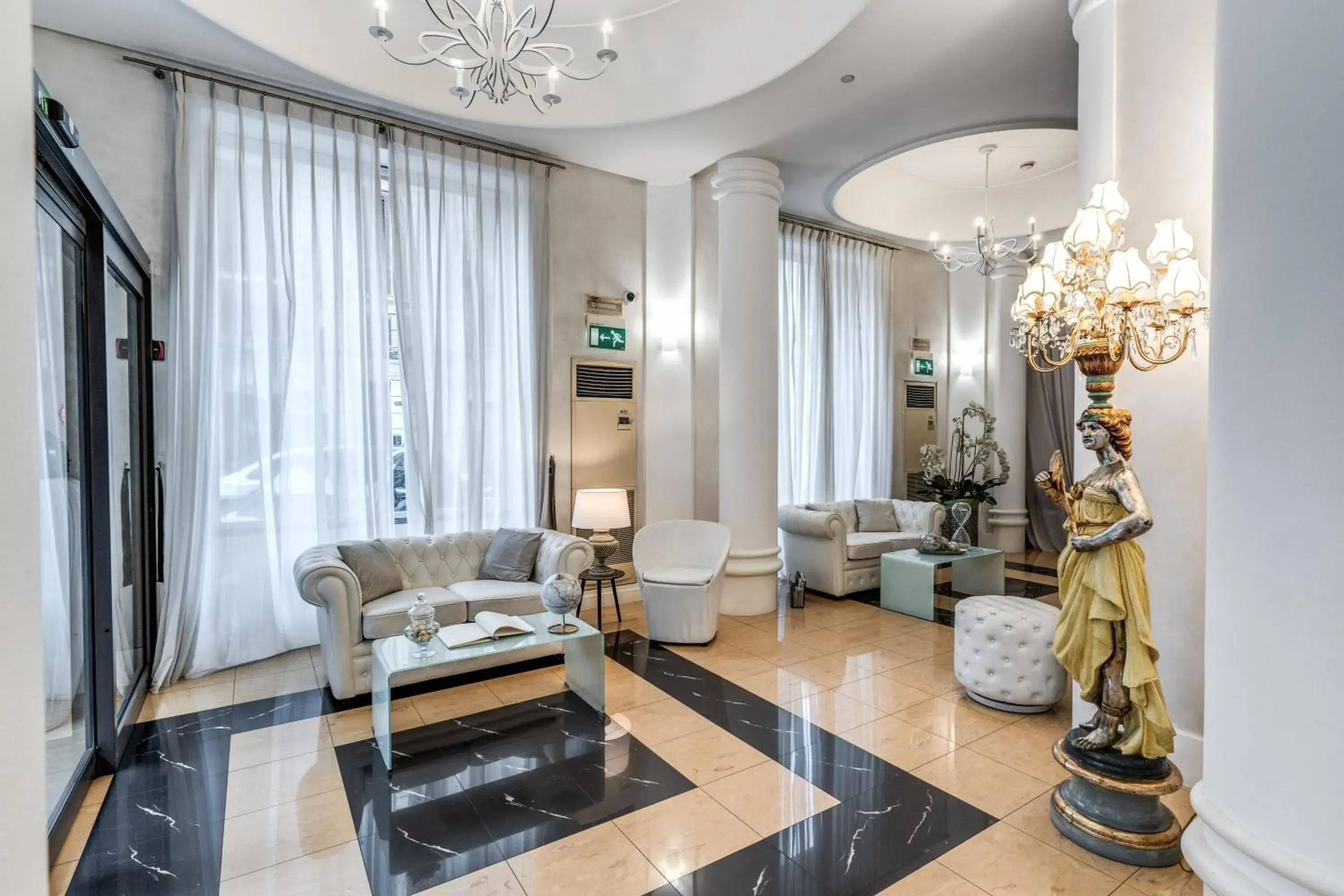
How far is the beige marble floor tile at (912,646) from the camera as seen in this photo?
15.0 feet

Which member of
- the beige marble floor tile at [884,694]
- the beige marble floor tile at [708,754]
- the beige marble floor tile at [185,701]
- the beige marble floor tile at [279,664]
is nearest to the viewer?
the beige marble floor tile at [708,754]

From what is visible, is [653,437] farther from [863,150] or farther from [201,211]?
[201,211]

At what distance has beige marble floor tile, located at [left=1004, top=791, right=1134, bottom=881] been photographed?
2.32m

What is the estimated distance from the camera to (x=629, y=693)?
389 centimetres

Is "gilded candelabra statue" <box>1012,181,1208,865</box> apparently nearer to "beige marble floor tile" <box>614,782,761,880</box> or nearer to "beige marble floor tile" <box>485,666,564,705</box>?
"beige marble floor tile" <box>614,782,761,880</box>

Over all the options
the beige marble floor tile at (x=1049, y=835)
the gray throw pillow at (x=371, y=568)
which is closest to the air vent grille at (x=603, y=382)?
the gray throw pillow at (x=371, y=568)

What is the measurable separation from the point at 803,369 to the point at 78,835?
638 cm

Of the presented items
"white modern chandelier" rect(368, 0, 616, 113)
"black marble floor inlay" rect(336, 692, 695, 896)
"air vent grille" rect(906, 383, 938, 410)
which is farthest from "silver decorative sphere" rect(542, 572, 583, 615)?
"air vent grille" rect(906, 383, 938, 410)

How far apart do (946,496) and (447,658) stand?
599 cm

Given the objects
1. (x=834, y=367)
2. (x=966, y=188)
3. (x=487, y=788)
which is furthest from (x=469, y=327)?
(x=966, y=188)

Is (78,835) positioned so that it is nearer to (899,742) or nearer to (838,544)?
(899,742)

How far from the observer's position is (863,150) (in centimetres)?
541

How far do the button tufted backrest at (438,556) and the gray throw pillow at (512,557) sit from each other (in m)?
0.08

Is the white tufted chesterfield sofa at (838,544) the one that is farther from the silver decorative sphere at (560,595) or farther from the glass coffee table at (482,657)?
the silver decorative sphere at (560,595)
